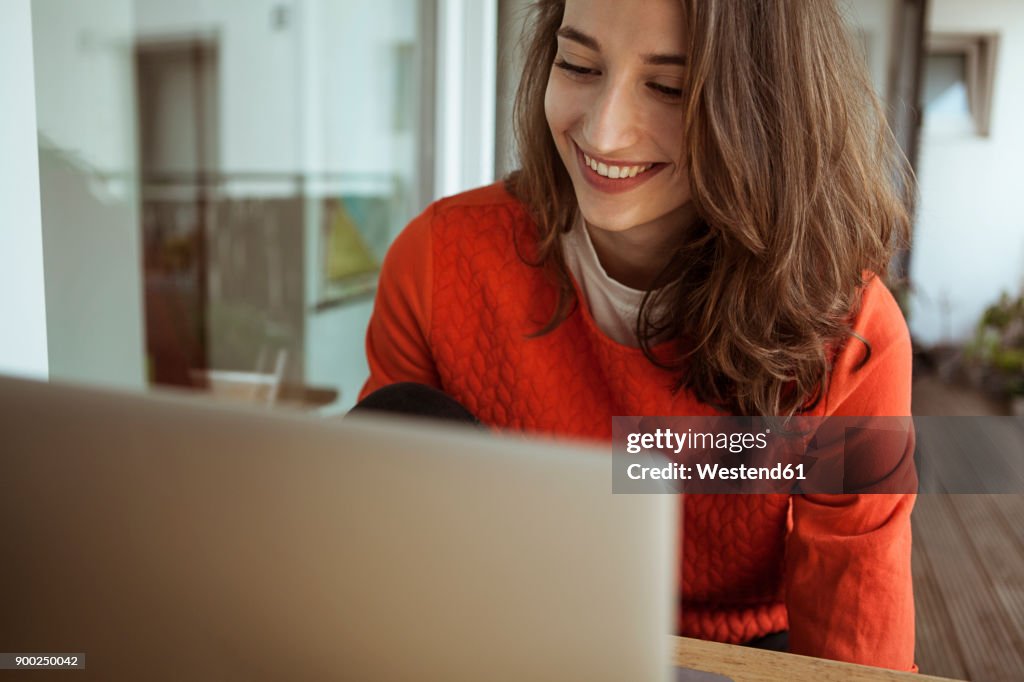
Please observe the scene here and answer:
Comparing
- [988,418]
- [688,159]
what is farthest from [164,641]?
[988,418]

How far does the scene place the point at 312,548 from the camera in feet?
1.34

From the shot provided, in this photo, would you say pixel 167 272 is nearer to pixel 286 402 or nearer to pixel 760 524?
pixel 286 402

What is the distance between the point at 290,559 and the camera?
412 millimetres

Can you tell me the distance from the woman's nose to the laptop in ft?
1.93

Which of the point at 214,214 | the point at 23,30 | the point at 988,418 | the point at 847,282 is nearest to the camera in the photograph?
the point at 23,30

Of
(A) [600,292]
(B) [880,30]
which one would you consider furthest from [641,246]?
(B) [880,30]

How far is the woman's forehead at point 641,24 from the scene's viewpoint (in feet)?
2.85

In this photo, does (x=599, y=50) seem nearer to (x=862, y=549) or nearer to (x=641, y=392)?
(x=641, y=392)

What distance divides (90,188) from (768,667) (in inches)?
48.7

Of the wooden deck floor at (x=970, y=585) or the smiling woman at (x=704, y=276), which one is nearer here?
the smiling woman at (x=704, y=276)

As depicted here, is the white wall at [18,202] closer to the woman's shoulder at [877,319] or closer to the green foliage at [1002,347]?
the woman's shoulder at [877,319]

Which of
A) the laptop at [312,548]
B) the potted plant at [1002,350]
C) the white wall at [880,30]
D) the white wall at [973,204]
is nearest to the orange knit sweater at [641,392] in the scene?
the laptop at [312,548]

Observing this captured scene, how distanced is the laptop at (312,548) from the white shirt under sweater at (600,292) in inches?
28.6

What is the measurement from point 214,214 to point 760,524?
1.31m
